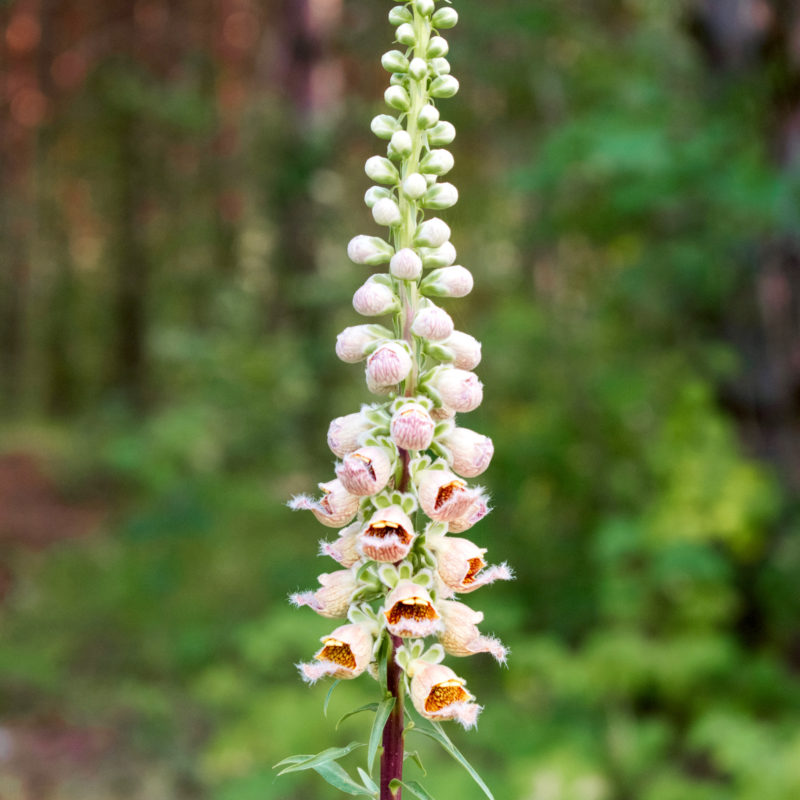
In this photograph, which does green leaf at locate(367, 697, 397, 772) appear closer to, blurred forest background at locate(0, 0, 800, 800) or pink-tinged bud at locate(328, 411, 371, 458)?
pink-tinged bud at locate(328, 411, 371, 458)

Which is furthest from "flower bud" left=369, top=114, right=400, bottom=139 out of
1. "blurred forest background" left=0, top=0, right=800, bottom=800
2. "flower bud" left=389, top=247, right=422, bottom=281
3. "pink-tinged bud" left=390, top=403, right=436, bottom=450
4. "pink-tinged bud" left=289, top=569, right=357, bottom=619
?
"blurred forest background" left=0, top=0, right=800, bottom=800

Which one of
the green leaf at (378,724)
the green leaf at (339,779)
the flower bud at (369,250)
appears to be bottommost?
the green leaf at (339,779)

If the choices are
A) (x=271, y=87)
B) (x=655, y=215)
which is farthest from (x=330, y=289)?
(x=271, y=87)

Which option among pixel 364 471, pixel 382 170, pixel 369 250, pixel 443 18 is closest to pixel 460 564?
pixel 364 471

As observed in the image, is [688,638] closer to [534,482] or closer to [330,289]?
[534,482]

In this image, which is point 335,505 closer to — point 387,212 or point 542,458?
point 387,212

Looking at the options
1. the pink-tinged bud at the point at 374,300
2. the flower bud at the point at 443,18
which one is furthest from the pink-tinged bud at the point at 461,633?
the flower bud at the point at 443,18

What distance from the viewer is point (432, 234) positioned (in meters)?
1.45

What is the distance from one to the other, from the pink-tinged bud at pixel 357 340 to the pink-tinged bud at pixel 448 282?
4.2 inches

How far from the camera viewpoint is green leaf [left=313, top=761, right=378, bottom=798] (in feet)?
3.99

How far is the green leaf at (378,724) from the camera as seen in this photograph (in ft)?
3.99

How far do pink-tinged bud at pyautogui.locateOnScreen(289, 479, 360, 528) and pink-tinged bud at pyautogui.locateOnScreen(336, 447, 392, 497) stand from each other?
0.08 meters

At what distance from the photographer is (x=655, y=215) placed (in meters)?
6.26

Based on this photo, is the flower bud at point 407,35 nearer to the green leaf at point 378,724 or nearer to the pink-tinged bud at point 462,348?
the pink-tinged bud at point 462,348
